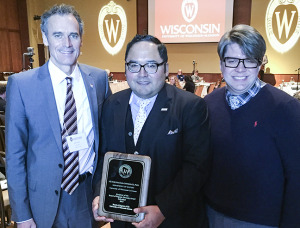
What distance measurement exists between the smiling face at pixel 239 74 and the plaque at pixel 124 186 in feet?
1.96

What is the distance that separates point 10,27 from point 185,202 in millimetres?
13454

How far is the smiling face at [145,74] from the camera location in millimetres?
1271

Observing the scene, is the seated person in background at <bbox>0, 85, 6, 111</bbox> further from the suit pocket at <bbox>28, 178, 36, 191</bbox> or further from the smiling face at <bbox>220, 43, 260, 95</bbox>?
the smiling face at <bbox>220, 43, 260, 95</bbox>

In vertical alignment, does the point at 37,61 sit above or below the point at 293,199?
above

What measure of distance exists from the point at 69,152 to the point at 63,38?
66cm

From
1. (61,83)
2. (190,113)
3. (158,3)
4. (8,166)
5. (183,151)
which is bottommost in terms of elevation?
(8,166)

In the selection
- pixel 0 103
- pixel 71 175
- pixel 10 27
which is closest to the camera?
pixel 71 175

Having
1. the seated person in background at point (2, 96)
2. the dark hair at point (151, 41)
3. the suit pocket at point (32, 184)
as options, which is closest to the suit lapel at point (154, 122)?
the dark hair at point (151, 41)

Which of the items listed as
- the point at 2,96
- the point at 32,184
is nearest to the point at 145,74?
the point at 32,184

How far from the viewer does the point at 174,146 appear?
130cm

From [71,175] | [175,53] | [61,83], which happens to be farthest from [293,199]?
[175,53]

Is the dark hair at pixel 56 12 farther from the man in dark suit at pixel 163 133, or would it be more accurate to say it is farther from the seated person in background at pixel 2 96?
the seated person in background at pixel 2 96

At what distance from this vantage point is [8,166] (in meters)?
1.50

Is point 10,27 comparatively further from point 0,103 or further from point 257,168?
point 257,168
